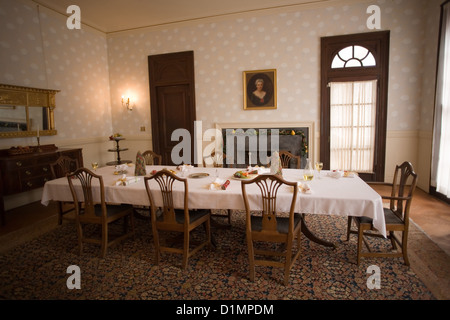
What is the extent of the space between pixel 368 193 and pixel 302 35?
4.18 m

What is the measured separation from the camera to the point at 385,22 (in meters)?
5.31

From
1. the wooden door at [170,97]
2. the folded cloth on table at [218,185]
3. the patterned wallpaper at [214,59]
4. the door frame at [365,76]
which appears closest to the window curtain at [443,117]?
the patterned wallpaper at [214,59]

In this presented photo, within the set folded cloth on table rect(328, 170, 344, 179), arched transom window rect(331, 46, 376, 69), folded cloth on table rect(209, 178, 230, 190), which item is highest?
arched transom window rect(331, 46, 376, 69)

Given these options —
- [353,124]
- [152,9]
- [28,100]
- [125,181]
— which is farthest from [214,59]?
[125,181]

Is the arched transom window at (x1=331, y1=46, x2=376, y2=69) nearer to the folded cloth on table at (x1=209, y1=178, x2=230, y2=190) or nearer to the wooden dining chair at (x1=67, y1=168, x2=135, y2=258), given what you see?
the folded cloth on table at (x1=209, y1=178, x2=230, y2=190)

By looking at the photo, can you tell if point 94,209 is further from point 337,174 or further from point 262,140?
point 262,140

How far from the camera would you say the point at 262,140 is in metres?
6.08

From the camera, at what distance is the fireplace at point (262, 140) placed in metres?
5.89

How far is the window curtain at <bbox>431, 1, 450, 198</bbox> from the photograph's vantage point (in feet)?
14.5

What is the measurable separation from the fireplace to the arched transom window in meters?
1.30

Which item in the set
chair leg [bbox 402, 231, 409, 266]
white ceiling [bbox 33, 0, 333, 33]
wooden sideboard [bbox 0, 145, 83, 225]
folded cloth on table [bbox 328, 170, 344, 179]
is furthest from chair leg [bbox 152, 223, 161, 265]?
white ceiling [bbox 33, 0, 333, 33]

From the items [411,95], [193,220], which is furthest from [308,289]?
[411,95]
